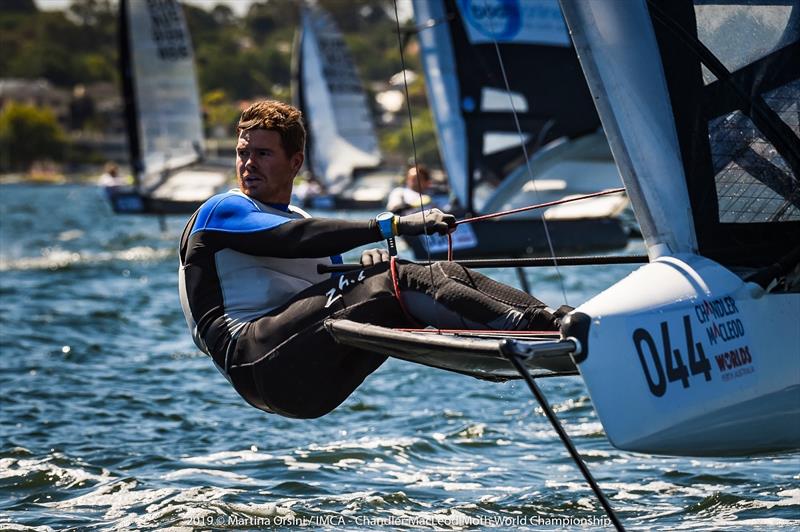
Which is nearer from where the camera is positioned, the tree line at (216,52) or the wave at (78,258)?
the wave at (78,258)

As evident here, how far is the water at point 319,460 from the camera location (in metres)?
4.31

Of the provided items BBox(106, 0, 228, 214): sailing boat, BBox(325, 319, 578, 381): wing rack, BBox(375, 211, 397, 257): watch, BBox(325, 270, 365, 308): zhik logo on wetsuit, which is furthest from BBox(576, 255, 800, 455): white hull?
BBox(106, 0, 228, 214): sailing boat

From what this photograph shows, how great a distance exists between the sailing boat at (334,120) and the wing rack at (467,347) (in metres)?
25.9

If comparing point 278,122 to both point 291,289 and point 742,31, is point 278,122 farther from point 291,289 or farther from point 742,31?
point 742,31

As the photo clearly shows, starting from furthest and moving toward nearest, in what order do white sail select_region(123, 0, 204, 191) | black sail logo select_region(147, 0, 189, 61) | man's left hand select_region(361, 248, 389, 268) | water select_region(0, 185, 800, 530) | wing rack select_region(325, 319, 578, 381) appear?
black sail logo select_region(147, 0, 189, 61)
white sail select_region(123, 0, 204, 191)
water select_region(0, 185, 800, 530)
man's left hand select_region(361, 248, 389, 268)
wing rack select_region(325, 319, 578, 381)

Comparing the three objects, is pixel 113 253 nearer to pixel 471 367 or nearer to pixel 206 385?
pixel 206 385

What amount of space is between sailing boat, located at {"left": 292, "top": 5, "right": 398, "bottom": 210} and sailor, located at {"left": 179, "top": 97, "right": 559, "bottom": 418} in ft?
83.7

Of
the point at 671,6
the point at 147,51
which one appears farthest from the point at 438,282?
the point at 147,51

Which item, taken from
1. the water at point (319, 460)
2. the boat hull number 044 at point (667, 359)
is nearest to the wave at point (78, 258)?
the water at point (319, 460)

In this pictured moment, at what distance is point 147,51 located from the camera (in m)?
23.4

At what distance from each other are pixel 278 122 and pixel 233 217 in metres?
0.32

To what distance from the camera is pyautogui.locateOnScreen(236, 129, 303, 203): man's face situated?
12.3 feet

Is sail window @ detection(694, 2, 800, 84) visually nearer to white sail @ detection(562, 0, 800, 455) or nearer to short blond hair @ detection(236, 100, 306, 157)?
white sail @ detection(562, 0, 800, 455)

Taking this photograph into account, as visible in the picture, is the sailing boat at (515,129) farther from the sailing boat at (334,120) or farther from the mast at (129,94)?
the sailing boat at (334,120)
